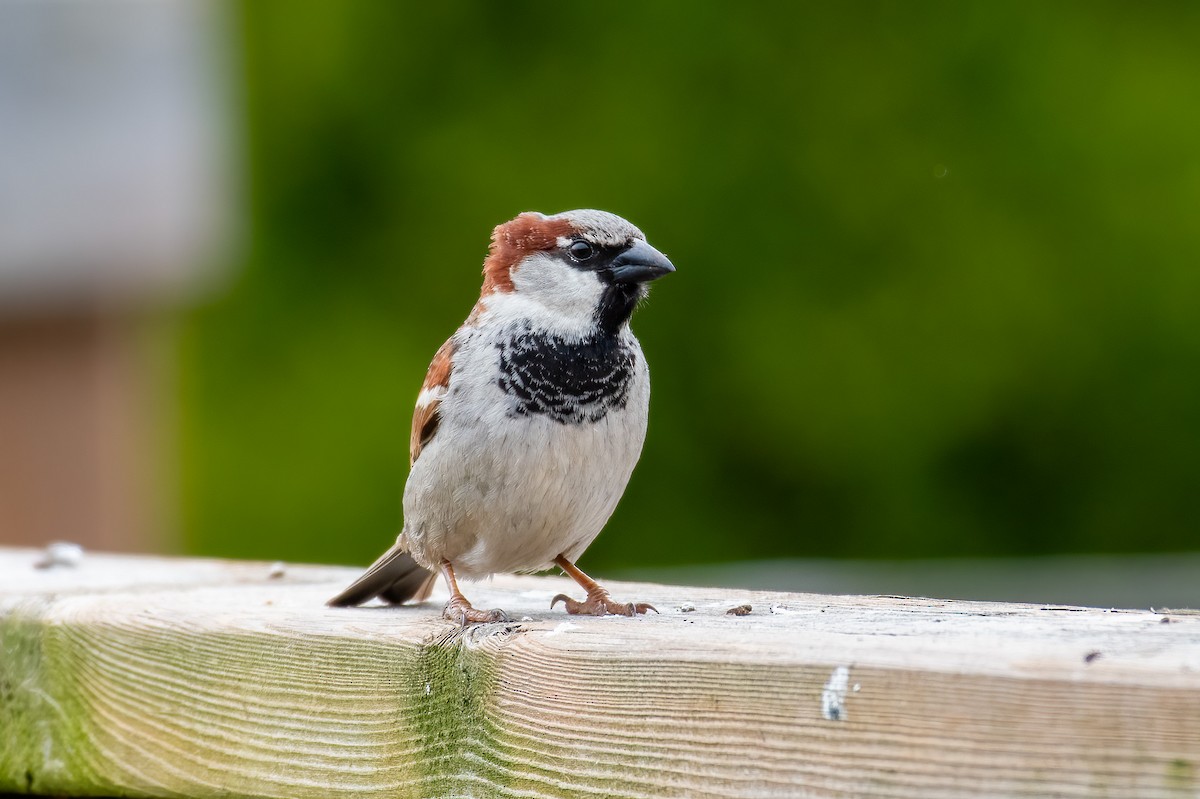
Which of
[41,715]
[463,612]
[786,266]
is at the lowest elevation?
[41,715]

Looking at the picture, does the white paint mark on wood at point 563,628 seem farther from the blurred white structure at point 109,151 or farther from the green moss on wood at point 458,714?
the blurred white structure at point 109,151

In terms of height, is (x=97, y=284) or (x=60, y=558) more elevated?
(x=97, y=284)

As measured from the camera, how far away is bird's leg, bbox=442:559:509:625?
2.05 metres

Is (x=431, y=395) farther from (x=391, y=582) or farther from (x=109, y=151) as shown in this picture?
(x=109, y=151)

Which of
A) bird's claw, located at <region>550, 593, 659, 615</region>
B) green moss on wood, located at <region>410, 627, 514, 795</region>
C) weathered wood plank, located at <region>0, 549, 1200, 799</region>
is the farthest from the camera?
bird's claw, located at <region>550, 593, 659, 615</region>

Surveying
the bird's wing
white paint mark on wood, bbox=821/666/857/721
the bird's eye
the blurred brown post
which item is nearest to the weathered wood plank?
white paint mark on wood, bbox=821/666/857/721

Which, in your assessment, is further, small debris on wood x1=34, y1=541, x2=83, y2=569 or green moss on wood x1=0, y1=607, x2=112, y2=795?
small debris on wood x1=34, y1=541, x2=83, y2=569

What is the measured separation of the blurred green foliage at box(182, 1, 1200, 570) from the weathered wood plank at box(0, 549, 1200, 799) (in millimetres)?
2315

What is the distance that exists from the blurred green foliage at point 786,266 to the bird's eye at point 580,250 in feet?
7.72

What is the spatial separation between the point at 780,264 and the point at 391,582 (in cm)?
256

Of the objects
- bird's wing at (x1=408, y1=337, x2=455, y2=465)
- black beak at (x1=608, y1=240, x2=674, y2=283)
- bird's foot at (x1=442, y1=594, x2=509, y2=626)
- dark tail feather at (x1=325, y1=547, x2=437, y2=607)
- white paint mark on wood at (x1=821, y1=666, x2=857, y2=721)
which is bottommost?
dark tail feather at (x1=325, y1=547, x2=437, y2=607)

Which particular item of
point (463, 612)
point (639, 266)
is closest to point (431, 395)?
point (639, 266)

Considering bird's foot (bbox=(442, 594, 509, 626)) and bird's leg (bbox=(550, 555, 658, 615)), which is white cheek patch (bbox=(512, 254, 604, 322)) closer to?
bird's leg (bbox=(550, 555, 658, 615))

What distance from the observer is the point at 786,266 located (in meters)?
5.00
